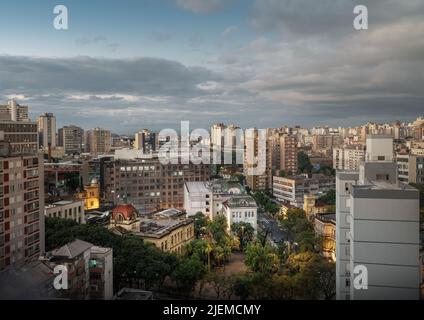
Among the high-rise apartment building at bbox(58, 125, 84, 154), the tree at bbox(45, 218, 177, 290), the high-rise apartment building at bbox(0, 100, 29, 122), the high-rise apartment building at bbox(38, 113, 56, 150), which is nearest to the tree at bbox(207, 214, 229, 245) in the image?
the tree at bbox(45, 218, 177, 290)

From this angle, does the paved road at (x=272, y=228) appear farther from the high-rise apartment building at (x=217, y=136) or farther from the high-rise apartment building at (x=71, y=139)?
the high-rise apartment building at (x=71, y=139)

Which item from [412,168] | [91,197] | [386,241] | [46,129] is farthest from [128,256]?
[46,129]

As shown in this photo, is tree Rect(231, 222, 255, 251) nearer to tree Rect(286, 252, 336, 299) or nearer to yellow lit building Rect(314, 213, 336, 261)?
yellow lit building Rect(314, 213, 336, 261)

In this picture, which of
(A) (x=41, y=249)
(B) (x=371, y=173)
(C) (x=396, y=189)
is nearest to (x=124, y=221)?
(A) (x=41, y=249)

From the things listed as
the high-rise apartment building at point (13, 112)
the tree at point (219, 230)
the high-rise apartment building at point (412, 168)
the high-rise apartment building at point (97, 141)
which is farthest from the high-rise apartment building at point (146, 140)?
the high-rise apartment building at point (412, 168)
